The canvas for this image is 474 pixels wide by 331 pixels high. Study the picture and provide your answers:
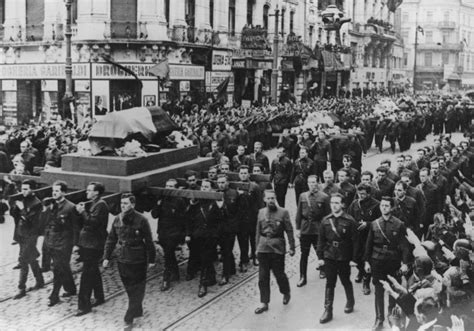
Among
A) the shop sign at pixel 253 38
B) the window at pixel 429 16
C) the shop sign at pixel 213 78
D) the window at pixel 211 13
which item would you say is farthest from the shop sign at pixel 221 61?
the window at pixel 429 16

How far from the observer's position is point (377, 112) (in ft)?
102

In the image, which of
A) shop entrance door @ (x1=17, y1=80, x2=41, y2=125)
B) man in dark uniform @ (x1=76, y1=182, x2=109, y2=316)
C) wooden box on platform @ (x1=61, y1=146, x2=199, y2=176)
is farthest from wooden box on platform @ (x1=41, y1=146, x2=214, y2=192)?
shop entrance door @ (x1=17, y1=80, x2=41, y2=125)

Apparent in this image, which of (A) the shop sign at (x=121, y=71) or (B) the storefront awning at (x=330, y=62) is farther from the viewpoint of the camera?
(B) the storefront awning at (x=330, y=62)

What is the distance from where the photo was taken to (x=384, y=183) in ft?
40.9

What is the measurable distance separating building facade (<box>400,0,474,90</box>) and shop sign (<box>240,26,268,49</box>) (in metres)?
41.2

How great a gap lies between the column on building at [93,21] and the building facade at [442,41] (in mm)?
51102

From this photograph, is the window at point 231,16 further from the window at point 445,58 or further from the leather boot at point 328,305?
the window at point 445,58

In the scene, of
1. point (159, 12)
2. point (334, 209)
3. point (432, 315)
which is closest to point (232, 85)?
point (159, 12)

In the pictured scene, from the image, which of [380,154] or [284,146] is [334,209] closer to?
[284,146]

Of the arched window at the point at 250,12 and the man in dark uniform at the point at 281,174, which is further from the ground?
the arched window at the point at 250,12

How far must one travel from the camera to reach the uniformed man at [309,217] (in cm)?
1062

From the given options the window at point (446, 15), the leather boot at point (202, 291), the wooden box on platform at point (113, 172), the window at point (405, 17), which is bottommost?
the leather boot at point (202, 291)

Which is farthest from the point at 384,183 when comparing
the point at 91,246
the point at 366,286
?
the point at 91,246

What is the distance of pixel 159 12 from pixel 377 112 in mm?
10679
